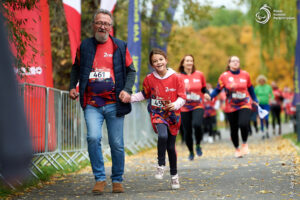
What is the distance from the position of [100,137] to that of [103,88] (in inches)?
21.8

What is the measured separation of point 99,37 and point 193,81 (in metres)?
4.89

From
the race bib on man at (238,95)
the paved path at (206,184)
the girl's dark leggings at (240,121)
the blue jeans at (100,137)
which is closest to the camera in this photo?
the paved path at (206,184)

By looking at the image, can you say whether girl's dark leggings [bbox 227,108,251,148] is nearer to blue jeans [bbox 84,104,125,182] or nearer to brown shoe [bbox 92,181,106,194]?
blue jeans [bbox 84,104,125,182]

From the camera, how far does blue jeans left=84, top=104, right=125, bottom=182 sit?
255 inches

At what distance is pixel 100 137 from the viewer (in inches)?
258

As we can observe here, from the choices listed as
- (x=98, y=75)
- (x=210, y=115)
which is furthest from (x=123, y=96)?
(x=210, y=115)

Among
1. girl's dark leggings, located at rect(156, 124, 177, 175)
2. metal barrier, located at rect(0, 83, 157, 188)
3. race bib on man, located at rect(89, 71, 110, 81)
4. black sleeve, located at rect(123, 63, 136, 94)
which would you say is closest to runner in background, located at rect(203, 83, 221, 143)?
metal barrier, located at rect(0, 83, 157, 188)

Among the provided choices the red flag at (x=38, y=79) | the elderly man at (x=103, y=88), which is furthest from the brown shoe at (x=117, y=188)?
the red flag at (x=38, y=79)

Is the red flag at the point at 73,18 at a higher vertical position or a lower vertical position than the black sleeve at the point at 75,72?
higher

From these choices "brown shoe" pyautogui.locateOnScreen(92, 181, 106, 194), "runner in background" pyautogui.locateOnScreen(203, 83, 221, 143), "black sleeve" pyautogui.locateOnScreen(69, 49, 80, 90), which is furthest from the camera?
"runner in background" pyautogui.locateOnScreen(203, 83, 221, 143)

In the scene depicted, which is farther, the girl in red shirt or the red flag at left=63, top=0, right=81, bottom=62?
the red flag at left=63, top=0, right=81, bottom=62

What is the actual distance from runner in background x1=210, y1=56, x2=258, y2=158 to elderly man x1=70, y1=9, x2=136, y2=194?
485 cm

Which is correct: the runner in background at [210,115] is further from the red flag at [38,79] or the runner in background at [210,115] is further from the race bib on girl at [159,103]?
the race bib on girl at [159,103]

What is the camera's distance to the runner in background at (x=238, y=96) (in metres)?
11.2
